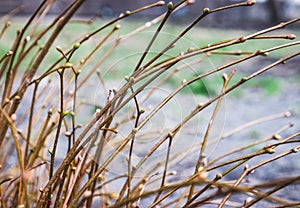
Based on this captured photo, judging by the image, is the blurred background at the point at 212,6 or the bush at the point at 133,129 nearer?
the bush at the point at 133,129

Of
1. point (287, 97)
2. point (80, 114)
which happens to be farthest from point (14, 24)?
point (80, 114)

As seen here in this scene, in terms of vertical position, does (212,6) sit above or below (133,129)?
above

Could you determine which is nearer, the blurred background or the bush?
the bush

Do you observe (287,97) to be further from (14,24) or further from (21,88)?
(14,24)

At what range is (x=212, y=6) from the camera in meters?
7.21

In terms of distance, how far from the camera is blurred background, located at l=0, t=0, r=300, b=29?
6531 millimetres

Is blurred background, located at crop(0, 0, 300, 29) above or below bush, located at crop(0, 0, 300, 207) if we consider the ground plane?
above

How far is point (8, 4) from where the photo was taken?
705 cm

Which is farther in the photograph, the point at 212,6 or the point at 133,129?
the point at 212,6

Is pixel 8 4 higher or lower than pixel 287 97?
higher

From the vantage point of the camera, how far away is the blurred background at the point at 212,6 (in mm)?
6531

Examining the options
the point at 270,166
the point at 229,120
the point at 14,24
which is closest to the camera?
the point at 270,166

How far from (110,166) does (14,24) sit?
515 cm

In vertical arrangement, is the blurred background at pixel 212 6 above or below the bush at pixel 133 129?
above
